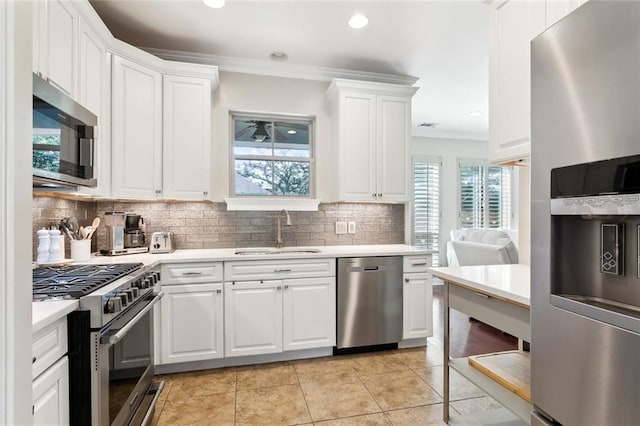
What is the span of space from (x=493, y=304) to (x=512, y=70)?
1182mm

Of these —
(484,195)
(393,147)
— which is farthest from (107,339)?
(484,195)

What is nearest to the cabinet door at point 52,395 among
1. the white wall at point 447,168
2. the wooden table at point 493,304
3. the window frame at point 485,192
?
the wooden table at point 493,304

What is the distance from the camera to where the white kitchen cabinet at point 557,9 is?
4.44 ft

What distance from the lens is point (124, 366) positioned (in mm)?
1614

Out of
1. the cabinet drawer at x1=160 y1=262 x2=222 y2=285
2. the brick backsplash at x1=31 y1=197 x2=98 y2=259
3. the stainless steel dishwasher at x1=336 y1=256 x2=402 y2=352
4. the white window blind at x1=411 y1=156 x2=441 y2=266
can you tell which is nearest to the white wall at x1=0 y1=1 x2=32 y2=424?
the brick backsplash at x1=31 y1=197 x2=98 y2=259

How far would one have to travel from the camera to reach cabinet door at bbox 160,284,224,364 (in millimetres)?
2494

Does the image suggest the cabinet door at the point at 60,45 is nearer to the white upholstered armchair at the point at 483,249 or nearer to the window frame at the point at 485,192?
the white upholstered armchair at the point at 483,249

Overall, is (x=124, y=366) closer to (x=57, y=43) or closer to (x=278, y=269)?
(x=278, y=269)

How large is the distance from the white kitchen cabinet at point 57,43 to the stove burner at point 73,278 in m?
1.03

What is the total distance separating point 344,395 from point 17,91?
7.75ft

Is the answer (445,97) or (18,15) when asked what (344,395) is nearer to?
(18,15)

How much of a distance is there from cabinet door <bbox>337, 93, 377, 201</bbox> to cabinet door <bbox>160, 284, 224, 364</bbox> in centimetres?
147

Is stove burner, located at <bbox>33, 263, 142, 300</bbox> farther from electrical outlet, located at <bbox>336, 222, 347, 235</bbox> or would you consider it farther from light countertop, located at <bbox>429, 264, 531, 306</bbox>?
electrical outlet, located at <bbox>336, 222, 347, 235</bbox>

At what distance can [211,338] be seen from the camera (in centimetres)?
258
